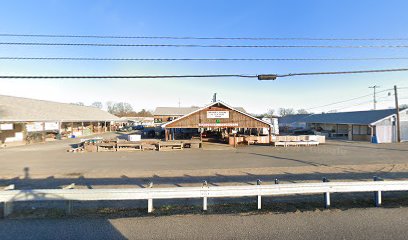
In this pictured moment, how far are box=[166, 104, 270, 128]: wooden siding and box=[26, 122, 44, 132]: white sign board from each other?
20.2 metres

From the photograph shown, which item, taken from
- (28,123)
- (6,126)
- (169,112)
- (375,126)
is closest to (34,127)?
(28,123)

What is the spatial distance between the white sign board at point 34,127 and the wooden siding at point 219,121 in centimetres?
2021

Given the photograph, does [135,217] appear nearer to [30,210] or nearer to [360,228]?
[30,210]

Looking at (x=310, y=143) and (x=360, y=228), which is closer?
(x=360, y=228)

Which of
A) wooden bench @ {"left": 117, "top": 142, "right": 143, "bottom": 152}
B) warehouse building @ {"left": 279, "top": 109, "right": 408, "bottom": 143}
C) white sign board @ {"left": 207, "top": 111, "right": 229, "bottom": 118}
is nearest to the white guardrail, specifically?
wooden bench @ {"left": 117, "top": 142, "right": 143, "bottom": 152}

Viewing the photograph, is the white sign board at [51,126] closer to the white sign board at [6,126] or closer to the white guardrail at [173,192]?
the white sign board at [6,126]

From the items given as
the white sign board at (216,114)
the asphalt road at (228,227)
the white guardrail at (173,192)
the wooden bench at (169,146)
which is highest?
the white sign board at (216,114)

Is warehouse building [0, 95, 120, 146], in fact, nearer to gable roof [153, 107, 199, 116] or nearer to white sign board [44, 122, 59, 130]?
white sign board [44, 122, 59, 130]

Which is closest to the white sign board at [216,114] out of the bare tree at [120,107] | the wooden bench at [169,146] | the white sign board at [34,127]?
the wooden bench at [169,146]

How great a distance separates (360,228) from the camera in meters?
4.36

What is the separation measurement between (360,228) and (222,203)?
3.13 metres

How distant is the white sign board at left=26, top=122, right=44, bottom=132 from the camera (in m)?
28.1

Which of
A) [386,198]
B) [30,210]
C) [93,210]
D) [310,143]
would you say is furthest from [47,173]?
[310,143]

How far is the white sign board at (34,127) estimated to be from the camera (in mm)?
28056
